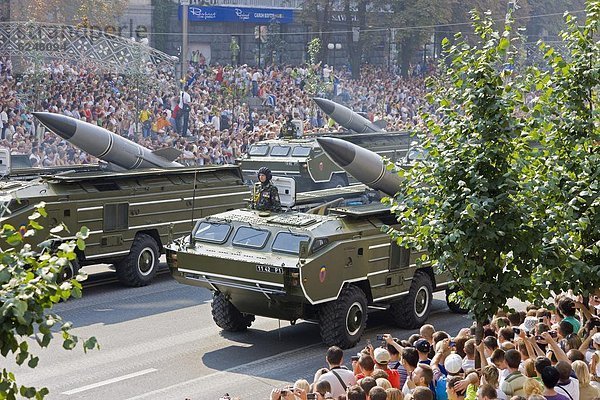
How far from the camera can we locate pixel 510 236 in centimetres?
1059

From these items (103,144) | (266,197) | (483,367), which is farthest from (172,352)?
(103,144)

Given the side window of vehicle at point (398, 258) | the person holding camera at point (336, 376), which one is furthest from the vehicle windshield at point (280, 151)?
the person holding camera at point (336, 376)

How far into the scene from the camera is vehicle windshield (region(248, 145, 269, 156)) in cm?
2781

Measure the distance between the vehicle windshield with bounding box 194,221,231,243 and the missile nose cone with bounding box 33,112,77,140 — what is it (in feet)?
16.7

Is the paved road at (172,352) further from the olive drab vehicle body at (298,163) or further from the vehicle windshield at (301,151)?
the vehicle windshield at (301,151)

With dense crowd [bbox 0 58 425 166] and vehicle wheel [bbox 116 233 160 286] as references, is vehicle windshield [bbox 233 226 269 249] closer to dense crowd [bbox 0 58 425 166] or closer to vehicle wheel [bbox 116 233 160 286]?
vehicle wheel [bbox 116 233 160 286]

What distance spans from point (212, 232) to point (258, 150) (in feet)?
38.9

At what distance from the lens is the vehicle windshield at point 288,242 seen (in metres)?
15.4

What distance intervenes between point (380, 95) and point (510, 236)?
36625 mm

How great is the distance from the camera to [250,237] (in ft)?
52.1

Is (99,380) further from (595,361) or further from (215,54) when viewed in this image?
(215,54)

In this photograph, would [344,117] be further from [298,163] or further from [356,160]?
[356,160]

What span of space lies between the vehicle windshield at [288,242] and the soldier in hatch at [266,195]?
1175 millimetres

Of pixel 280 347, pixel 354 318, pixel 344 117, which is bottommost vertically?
pixel 280 347
